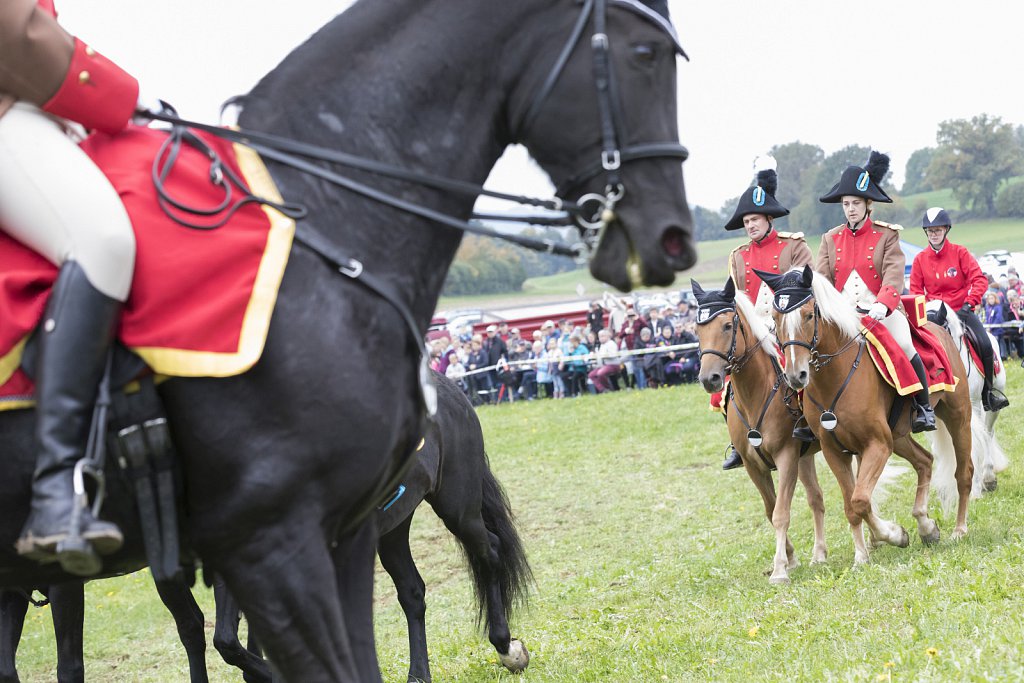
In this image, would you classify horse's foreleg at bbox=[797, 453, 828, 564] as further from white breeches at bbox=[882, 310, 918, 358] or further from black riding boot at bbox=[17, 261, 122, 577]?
black riding boot at bbox=[17, 261, 122, 577]

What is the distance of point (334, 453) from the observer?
2.85 m

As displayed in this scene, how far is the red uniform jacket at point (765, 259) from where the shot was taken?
10266 mm

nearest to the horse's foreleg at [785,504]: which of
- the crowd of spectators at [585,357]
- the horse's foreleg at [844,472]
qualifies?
the horse's foreleg at [844,472]

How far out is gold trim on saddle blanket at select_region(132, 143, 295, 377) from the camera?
2.72m

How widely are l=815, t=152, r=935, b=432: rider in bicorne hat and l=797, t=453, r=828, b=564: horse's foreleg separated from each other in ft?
3.71

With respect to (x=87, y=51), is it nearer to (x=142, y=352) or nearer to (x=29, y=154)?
(x=29, y=154)

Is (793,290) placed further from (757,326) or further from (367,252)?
(367,252)

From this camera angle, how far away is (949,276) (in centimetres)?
1162

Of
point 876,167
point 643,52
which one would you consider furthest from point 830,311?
point 643,52

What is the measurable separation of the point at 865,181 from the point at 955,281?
2426 mm

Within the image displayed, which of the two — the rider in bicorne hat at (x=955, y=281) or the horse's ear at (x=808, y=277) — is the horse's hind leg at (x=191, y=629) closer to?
the horse's ear at (x=808, y=277)

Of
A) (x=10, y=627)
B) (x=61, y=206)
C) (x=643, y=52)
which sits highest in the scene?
(x=643, y=52)

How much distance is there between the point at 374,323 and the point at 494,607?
4.79m

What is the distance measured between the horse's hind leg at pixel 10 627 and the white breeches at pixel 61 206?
5.36 metres
